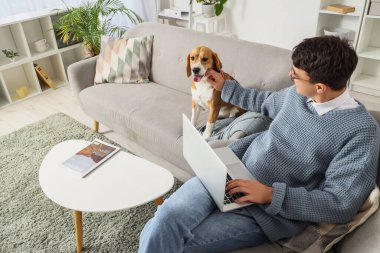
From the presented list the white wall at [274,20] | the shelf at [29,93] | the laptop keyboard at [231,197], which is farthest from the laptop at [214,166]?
the shelf at [29,93]

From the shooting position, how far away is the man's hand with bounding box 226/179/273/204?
1.09 m

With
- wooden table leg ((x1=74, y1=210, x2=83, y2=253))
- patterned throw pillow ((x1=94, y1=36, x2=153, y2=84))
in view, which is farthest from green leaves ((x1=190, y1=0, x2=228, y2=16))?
wooden table leg ((x1=74, y1=210, x2=83, y2=253))

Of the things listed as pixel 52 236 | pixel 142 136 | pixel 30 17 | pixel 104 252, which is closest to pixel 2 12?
pixel 30 17

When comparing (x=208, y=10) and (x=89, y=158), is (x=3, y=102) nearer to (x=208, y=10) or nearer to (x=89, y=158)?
(x=89, y=158)

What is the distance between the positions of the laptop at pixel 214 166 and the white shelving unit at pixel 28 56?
2346 mm

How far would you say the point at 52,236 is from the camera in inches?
66.1

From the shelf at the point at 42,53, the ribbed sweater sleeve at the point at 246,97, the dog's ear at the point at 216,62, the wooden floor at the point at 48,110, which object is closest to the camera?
the ribbed sweater sleeve at the point at 246,97

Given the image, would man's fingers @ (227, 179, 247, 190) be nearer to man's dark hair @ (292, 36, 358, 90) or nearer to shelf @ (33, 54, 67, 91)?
man's dark hair @ (292, 36, 358, 90)

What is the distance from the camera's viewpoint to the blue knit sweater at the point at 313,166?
3.33 feet

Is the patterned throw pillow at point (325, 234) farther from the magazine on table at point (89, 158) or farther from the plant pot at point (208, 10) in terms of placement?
the plant pot at point (208, 10)

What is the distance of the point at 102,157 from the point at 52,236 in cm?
49

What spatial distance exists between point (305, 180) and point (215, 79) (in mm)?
727

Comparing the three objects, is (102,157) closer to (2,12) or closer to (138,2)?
(2,12)

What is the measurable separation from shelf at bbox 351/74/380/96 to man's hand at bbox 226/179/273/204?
→ 2375 millimetres
